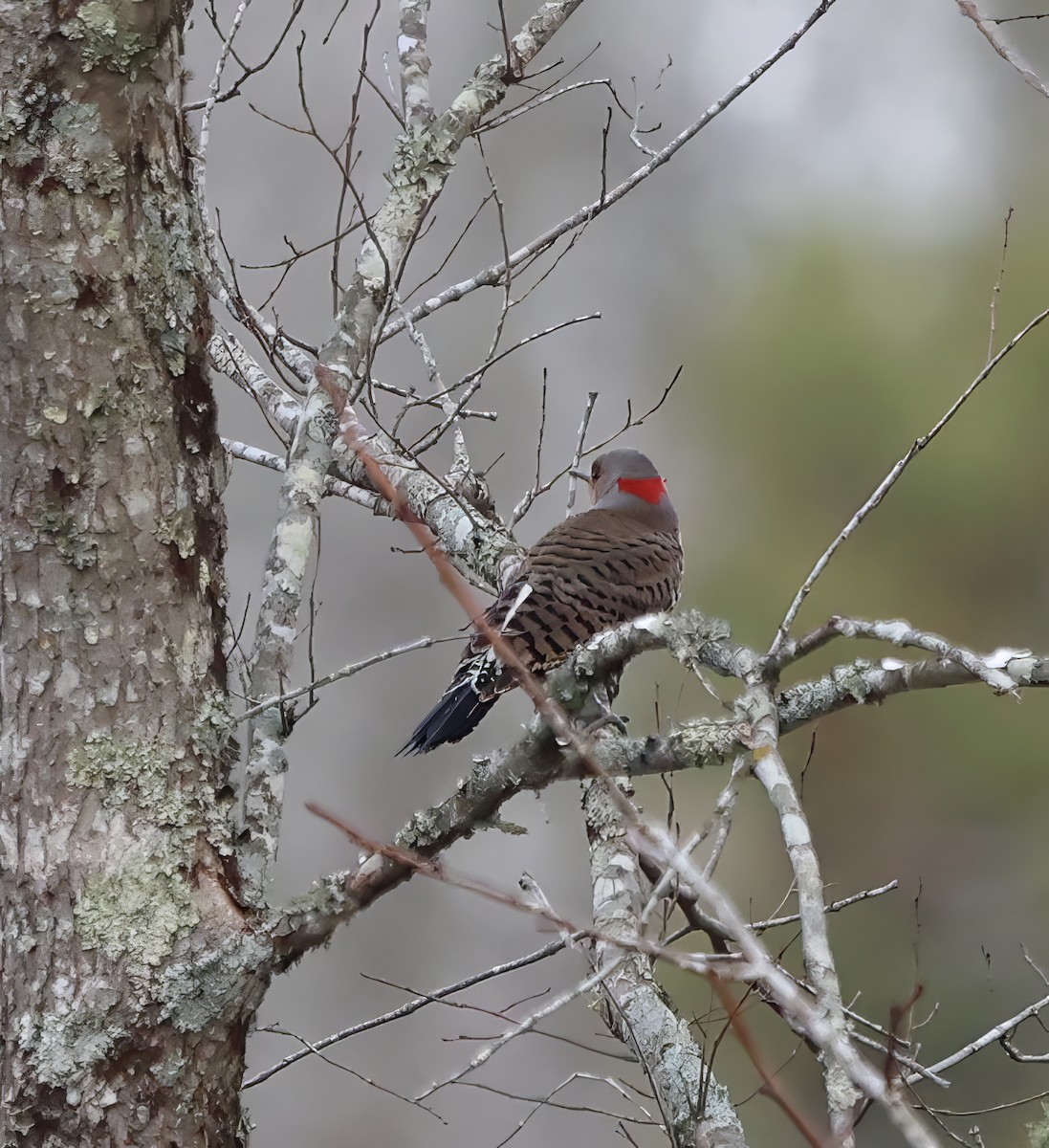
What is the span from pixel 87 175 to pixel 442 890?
897cm

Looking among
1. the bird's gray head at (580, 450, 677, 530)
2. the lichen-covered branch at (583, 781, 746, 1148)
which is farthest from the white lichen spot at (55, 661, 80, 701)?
the bird's gray head at (580, 450, 677, 530)

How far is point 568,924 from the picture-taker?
1249mm

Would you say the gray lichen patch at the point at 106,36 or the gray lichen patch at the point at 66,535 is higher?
the gray lichen patch at the point at 106,36

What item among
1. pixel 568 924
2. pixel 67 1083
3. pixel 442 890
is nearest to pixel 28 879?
pixel 67 1083

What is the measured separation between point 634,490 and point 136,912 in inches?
98.1

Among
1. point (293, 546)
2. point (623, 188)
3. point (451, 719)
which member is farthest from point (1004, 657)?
point (451, 719)

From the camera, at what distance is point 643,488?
12.1 feet

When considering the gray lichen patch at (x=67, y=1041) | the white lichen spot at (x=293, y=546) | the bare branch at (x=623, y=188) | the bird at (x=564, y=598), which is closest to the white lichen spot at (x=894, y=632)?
the white lichen spot at (x=293, y=546)

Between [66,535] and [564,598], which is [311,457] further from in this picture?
[564,598]

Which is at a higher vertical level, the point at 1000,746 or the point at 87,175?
the point at 1000,746

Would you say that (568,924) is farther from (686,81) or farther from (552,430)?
(686,81)

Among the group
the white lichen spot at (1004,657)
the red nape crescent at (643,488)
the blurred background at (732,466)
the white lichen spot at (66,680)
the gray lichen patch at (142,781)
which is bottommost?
the white lichen spot at (1004,657)

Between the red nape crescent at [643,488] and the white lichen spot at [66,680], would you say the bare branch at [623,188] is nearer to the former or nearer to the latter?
the white lichen spot at [66,680]

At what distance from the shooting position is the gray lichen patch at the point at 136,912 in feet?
4.56
